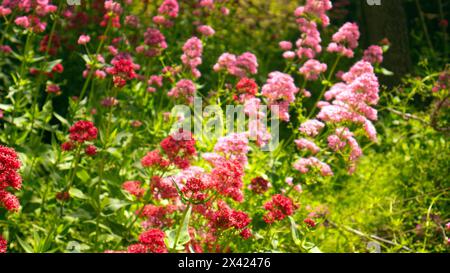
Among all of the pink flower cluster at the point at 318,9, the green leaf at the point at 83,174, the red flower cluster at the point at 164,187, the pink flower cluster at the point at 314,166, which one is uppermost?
the pink flower cluster at the point at 318,9

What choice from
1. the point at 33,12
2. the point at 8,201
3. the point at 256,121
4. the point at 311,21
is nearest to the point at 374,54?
the point at 311,21

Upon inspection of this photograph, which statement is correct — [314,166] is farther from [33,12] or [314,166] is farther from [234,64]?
Result: [33,12]

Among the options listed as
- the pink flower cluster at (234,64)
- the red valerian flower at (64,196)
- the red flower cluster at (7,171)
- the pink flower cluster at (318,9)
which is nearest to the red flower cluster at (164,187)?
the red valerian flower at (64,196)

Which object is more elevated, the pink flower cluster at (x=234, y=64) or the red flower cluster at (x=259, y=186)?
→ the pink flower cluster at (x=234, y=64)

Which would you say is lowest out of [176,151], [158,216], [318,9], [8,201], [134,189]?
[158,216]

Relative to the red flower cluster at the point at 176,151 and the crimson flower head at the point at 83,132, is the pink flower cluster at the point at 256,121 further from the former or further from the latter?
the crimson flower head at the point at 83,132

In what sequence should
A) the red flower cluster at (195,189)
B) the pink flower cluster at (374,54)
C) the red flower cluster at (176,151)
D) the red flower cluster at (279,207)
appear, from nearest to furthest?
the red flower cluster at (195,189), the red flower cluster at (279,207), the red flower cluster at (176,151), the pink flower cluster at (374,54)

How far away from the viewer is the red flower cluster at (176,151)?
300cm

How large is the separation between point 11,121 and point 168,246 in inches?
73.4

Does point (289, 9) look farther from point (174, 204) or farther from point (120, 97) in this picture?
point (174, 204)

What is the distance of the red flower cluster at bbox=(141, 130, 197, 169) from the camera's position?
300 cm

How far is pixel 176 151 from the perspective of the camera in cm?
300

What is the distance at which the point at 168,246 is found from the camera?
2.47m
